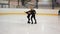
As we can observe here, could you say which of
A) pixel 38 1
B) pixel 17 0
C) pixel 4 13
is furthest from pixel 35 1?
pixel 4 13

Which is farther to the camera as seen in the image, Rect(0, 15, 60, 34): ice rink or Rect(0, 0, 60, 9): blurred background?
Rect(0, 0, 60, 9): blurred background

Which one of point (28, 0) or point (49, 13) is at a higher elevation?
point (28, 0)

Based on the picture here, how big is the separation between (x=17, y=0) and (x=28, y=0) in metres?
1.01

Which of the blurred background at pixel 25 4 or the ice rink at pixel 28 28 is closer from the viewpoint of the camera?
the ice rink at pixel 28 28

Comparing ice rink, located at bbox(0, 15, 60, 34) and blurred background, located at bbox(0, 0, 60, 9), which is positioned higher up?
blurred background, located at bbox(0, 0, 60, 9)

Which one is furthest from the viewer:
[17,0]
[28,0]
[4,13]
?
[17,0]

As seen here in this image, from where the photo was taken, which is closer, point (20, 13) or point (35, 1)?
point (20, 13)

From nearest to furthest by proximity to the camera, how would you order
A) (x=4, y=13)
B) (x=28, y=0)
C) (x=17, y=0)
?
(x=4, y=13)
(x=28, y=0)
(x=17, y=0)

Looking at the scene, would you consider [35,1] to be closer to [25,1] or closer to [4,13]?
[25,1]

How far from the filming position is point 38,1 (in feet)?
37.3

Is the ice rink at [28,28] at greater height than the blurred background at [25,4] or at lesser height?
lesser

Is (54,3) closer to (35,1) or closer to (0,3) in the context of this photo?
(35,1)

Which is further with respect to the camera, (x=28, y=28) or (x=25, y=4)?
(x=25, y=4)

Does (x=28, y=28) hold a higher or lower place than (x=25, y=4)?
lower
